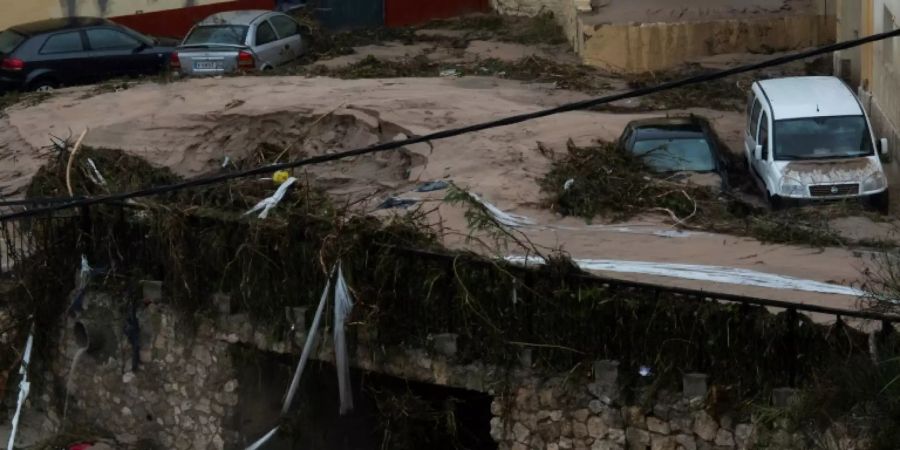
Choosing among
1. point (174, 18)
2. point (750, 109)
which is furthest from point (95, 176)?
point (174, 18)

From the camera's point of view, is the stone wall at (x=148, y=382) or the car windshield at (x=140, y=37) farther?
the car windshield at (x=140, y=37)

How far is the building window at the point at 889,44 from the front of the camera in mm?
18406

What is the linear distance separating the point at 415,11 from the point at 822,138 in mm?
14318

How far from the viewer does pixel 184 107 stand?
784 inches

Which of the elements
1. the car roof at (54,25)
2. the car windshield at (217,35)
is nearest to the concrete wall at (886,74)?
the car windshield at (217,35)

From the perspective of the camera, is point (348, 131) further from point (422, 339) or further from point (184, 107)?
point (422, 339)

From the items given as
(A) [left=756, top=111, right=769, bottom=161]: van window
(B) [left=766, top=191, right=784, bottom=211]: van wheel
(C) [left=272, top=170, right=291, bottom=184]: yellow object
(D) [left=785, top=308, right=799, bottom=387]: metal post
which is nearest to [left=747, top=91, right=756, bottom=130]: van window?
(A) [left=756, top=111, right=769, bottom=161]: van window

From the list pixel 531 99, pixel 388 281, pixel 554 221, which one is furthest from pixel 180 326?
pixel 531 99

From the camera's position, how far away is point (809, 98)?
55.6ft

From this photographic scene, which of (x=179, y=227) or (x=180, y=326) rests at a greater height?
(x=179, y=227)

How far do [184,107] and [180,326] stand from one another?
714cm

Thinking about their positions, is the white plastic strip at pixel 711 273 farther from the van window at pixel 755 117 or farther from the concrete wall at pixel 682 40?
the concrete wall at pixel 682 40

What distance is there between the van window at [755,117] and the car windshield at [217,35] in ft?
30.4

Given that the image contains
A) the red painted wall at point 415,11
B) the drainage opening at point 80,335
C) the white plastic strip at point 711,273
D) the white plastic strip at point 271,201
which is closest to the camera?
the white plastic strip at point 711,273
